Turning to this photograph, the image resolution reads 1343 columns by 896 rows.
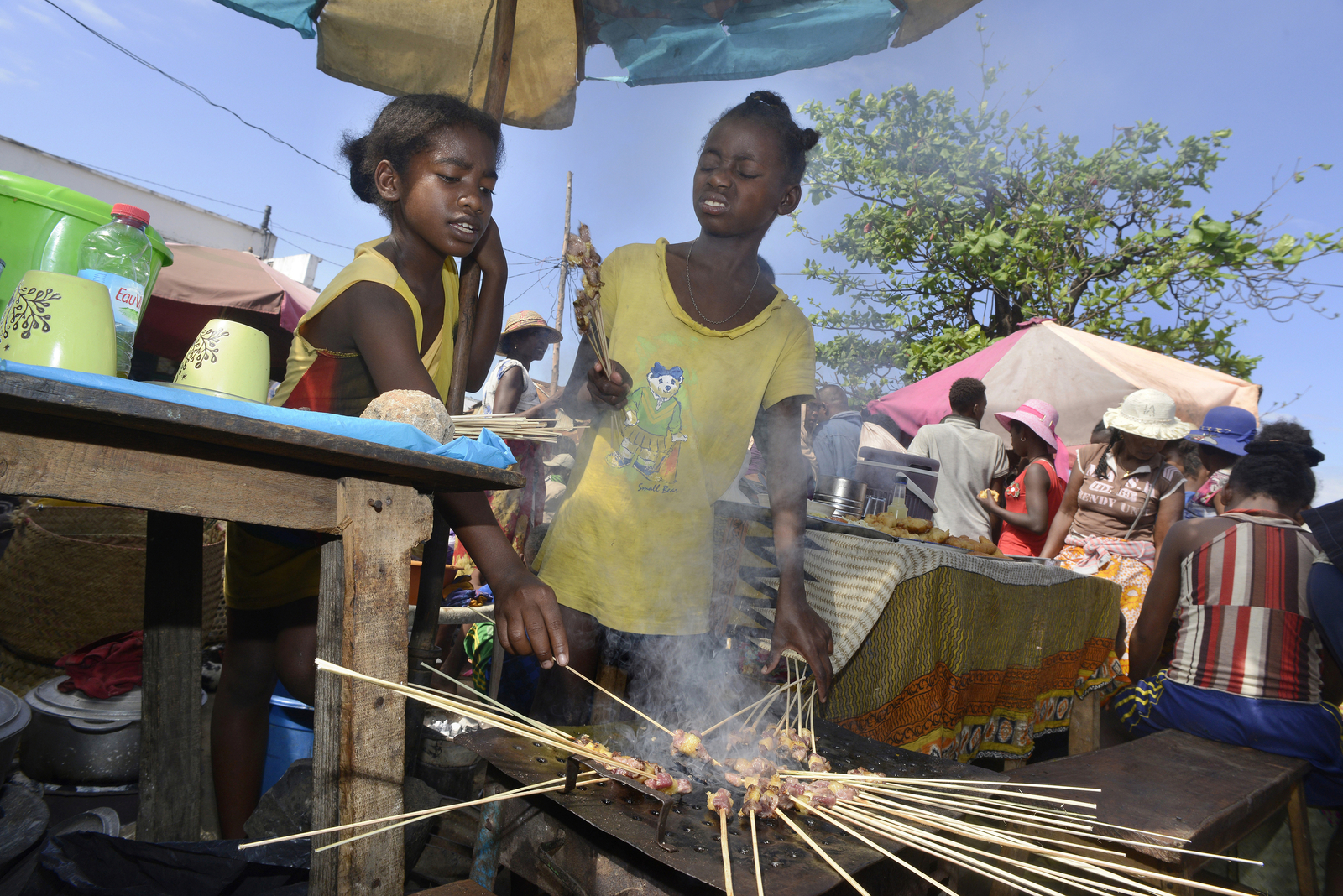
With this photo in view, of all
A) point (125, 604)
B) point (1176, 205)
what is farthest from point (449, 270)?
point (1176, 205)

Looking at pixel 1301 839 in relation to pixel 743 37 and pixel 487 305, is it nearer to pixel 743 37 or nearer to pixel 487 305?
pixel 487 305

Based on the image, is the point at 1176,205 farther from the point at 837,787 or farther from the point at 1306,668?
the point at 837,787

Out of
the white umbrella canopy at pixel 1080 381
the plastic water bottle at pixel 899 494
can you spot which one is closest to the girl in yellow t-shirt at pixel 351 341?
the plastic water bottle at pixel 899 494

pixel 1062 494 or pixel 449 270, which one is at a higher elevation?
pixel 449 270

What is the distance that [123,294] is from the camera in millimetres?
1330

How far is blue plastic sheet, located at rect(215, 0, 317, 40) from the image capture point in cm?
296

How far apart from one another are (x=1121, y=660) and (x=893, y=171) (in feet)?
22.9

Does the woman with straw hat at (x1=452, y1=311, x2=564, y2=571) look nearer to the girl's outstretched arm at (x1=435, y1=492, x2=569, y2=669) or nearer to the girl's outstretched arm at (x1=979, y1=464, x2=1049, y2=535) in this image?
the girl's outstretched arm at (x1=435, y1=492, x2=569, y2=669)

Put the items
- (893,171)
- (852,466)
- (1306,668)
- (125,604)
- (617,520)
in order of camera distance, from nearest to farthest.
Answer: (617,520) < (1306,668) < (125,604) < (852,466) < (893,171)

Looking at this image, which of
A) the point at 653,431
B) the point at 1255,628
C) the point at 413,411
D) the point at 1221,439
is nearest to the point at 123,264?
the point at 413,411

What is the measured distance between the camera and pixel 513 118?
361 centimetres

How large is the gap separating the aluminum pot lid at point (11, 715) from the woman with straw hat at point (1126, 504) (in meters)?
5.10

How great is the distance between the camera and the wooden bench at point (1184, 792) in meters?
2.03

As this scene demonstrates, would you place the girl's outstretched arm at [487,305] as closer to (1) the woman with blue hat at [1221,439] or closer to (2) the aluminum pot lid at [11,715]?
(2) the aluminum pot lid at [11,715]
